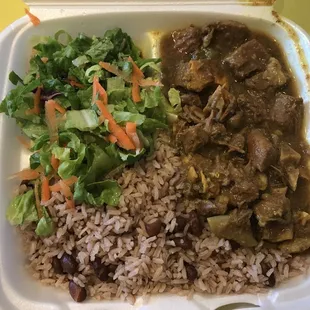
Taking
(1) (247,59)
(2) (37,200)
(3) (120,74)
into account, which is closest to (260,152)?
(1) (247,59)

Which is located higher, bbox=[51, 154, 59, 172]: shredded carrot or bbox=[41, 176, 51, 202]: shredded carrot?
bbox=[51, 154, 59, 172]: shredded carrot

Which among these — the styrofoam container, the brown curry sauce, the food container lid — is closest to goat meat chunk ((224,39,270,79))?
the brown curry sauce

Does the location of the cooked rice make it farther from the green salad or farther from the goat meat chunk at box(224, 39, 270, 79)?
the goat meat chunk at box(224, 39, 270, 79)

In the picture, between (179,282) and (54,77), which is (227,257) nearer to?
(179,282)

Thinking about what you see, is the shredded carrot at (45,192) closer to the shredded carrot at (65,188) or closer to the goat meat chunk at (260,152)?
the shredded carrot at (65,188)

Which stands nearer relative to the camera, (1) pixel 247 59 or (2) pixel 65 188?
(2) pixel 65 188

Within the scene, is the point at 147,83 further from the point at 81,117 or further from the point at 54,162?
the point at 54,162

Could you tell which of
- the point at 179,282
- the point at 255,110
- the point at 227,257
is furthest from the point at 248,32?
the point at 179,282
